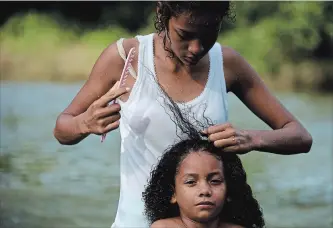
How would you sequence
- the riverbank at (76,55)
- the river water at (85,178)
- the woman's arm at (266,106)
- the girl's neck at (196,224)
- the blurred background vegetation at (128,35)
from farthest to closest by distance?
the blurred background vegetation at (128,35), the riverbank at (76,55), the river water at (85,178), the woman's arm at (266,106), the girl's neck at (196,224)

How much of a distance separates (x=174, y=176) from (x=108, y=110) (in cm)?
36

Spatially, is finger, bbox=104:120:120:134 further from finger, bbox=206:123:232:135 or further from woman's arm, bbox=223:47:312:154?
woman's arm, bbox=223:47:312:154

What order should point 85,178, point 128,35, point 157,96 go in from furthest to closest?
point 128,35, point 85,178, point 157,96

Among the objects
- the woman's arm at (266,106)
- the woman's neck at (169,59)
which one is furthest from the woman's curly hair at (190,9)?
the woman's arm at (266,106)

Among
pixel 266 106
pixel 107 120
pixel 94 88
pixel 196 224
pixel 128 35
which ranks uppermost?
pixel 128 35

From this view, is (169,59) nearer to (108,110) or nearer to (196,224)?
(108,110)

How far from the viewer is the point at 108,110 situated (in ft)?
9.31

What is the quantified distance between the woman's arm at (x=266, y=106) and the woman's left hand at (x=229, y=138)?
0.24m

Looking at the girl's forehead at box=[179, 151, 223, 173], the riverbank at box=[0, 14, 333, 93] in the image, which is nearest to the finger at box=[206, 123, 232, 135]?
the girl's forehead at box=[179, 151, 223, 173]

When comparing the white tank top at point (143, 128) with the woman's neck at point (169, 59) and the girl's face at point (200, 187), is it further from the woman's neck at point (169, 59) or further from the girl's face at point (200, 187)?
the girl's face at point (200, 187)

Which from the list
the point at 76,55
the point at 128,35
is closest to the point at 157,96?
the point at 76,55

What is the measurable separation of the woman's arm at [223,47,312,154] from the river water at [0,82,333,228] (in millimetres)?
4025

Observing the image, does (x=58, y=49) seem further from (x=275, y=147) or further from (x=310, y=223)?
(x=275, y=147)

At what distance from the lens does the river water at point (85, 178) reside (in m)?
8.05
